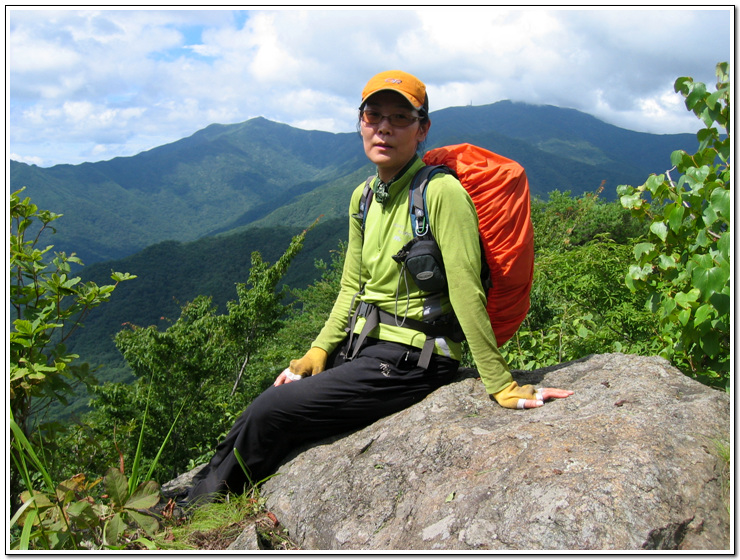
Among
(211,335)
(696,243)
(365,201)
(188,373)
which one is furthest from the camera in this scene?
(211,335)

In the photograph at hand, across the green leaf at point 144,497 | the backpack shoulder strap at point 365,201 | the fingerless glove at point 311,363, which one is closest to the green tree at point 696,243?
the backpack shoulder strap at point 365,201

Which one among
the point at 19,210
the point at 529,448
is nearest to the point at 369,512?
the point at 529,448

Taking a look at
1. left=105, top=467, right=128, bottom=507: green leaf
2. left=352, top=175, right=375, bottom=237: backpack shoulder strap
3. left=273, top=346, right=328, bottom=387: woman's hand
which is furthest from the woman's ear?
left=105, top=467, right=128, bottom=507: green leaf

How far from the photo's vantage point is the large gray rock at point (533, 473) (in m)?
1.99

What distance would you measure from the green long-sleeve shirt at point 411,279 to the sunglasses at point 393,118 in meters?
0.22

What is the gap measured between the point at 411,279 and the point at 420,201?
0.43 metres

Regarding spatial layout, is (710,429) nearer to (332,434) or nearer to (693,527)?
(693,527)

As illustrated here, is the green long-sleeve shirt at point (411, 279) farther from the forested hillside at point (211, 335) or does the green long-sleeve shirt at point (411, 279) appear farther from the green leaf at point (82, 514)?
the green leaf at point (82, 514)

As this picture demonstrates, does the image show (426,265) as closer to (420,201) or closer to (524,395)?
(420,201)

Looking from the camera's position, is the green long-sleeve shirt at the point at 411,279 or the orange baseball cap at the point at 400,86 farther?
the orange baseball cap at the point at 400,86

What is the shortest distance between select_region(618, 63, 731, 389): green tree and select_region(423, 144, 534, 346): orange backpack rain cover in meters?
0.61

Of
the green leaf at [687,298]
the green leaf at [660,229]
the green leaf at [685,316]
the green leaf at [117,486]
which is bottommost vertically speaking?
the green leaf at [117,486]

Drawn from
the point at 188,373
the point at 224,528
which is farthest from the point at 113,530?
the point at 188,373

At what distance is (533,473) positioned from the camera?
2.24 m
